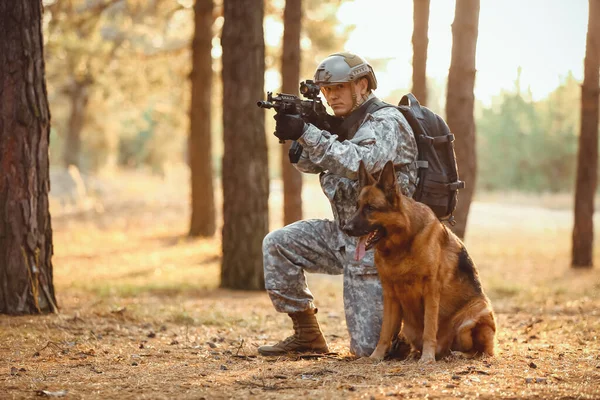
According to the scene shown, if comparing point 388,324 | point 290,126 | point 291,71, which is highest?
point 291,71

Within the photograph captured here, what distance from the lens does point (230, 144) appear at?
1127 cm

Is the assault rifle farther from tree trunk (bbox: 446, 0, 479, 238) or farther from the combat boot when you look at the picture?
tree trunk (bbox: 446, 0, 479, 238)

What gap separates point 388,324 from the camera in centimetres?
587

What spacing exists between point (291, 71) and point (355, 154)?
27.9 feet

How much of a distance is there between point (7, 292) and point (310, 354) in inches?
136

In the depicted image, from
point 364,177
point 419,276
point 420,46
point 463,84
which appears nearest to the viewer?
point 364,177

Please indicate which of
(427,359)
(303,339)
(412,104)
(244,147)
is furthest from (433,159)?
(244,147)

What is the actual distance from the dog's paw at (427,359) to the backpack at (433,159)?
1218 millimetres

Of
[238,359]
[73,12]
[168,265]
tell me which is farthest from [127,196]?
[238,359]

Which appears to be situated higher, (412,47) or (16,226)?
(412,47)

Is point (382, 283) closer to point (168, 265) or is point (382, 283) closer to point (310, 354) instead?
point (310, 354)

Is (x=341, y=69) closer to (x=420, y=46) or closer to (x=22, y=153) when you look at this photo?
(x=22, y=153)

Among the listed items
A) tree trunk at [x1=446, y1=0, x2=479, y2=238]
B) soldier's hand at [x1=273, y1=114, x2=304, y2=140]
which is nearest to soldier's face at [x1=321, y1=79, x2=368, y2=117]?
soldier's hand at [x1=273, y1=114, x2=304, y2=140]

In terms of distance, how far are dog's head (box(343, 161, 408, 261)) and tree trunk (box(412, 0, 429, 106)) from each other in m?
7.03
